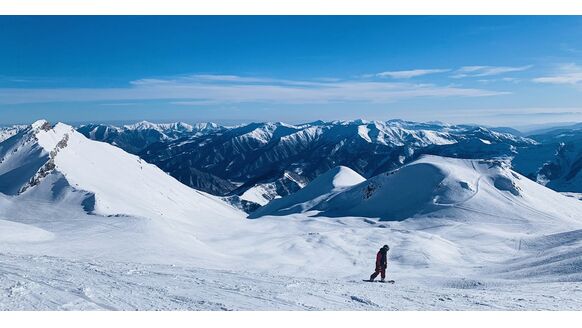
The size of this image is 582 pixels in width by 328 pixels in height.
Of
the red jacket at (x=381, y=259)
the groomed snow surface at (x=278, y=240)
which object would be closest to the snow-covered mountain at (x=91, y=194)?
the groomed snow surface at (x=278, y=240)

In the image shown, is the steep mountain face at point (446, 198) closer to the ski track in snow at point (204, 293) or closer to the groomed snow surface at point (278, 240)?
the groomed snow surface at point (278, 240)

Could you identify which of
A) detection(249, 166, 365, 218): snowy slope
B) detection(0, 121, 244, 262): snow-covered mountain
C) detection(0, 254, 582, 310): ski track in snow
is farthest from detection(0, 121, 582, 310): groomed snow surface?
detection(249, 166, 365, 218): snowy slope

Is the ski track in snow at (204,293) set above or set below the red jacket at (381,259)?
above

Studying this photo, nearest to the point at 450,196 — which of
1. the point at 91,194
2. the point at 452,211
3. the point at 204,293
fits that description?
the point at 452,211

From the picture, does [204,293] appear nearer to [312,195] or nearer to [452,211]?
[452,211]

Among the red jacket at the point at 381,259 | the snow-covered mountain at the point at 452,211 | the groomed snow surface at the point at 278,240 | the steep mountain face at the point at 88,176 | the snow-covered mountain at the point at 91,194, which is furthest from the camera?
the steep mountain face at the point at 88,176

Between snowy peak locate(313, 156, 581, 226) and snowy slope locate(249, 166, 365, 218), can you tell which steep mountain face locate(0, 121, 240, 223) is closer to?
snowy slope locate(249, 166, 365, 218)

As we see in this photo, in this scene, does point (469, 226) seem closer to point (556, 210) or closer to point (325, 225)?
point (325, 225)

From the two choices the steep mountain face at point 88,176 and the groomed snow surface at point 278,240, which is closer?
the groomed snow surface at point 278,240
